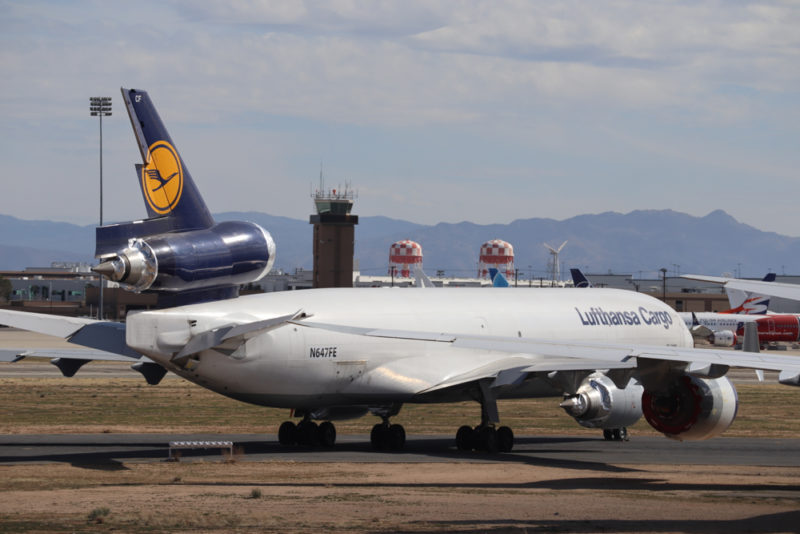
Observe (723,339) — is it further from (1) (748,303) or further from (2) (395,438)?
(2) (395,438)

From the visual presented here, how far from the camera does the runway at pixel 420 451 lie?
1215 inches

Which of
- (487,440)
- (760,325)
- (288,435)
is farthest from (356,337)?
(760,325)

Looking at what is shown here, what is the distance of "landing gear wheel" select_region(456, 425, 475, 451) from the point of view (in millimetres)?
33812

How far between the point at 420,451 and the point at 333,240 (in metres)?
127

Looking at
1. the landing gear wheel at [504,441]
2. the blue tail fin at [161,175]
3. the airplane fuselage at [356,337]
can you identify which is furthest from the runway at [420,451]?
the blue tail fin at [161,175]

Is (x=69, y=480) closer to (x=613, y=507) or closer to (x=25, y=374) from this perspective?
(x=613, y=507)

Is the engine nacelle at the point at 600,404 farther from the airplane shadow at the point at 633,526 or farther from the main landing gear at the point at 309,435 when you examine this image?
the airplane shadow at the point at 633,526

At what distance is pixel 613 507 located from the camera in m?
21.5

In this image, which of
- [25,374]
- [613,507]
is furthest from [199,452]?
[25,374]

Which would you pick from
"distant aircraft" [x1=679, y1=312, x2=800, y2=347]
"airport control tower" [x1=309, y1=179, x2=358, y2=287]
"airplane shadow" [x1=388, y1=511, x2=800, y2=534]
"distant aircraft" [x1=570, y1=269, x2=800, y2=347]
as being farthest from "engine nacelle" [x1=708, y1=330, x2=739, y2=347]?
"airplane shadow" [x1=388, y1=511, x2=800, y2=534]

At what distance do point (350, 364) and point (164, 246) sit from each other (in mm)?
7640

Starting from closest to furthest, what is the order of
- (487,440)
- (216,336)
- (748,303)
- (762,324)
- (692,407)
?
(692,407) → (216,336) → (487,440) → (762,324) → (748,303)

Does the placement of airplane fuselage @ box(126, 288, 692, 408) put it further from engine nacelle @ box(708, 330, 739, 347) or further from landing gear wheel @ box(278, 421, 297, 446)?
engine nacelle @ box(708, 330, 739, 347)

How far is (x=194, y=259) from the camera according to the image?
2850cm
